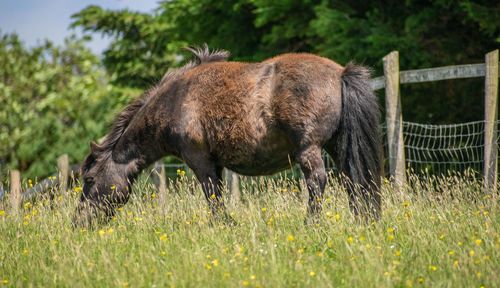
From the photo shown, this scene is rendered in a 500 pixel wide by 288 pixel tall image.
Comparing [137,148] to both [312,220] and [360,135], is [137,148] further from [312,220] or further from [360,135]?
[360,135]

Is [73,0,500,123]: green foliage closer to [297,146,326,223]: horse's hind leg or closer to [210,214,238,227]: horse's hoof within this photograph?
[297,146,326,223]: horse's hind leg

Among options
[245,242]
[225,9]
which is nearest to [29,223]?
[245,242]

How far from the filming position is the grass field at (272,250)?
5242mm

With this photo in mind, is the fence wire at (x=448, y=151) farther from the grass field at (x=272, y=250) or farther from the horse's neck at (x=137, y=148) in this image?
the horse's neck at (x=137, y=148)

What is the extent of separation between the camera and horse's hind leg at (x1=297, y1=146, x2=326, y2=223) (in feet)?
23.9

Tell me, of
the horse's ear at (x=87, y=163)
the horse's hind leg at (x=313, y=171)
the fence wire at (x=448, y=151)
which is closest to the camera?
the horse's hind leg at (x=313, y=171)

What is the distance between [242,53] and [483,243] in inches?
400

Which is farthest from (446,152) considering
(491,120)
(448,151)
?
(491,120)

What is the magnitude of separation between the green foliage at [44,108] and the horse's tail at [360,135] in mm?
10080

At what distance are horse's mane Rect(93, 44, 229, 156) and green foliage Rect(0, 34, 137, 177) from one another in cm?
758

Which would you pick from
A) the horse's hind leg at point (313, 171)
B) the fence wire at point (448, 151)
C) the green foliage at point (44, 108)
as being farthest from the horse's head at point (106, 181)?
the green foliage at point (44, 108)

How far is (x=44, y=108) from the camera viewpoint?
56.9 feet

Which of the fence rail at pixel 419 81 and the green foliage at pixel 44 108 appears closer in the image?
the fence rail at pixel 419 81

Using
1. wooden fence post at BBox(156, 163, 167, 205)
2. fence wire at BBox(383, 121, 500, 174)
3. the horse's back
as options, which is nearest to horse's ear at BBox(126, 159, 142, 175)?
wooden fence post at BBox(156, 163, 167, 205)
